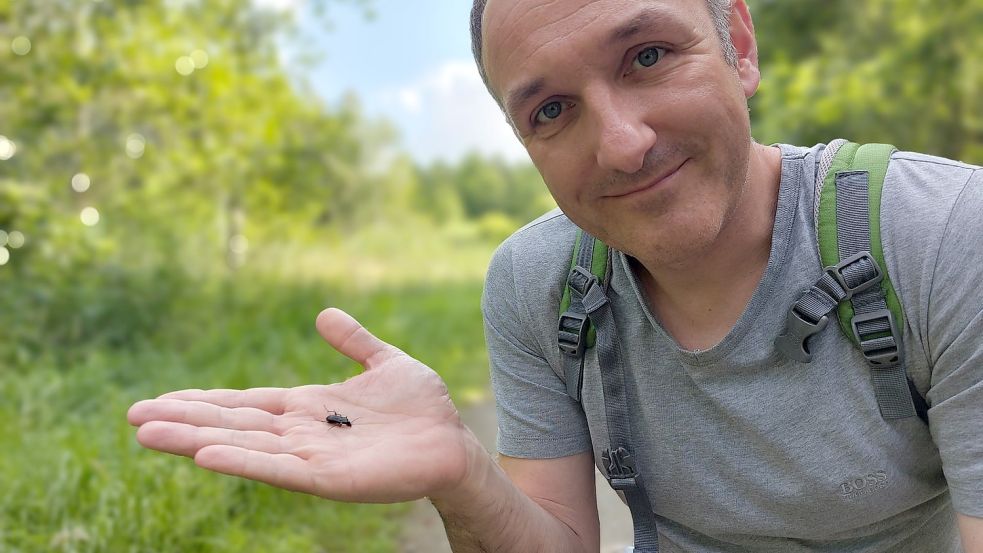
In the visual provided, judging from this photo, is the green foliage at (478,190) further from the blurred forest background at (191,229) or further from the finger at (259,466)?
the finger at (259,466)

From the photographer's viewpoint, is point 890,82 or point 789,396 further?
point 890,82

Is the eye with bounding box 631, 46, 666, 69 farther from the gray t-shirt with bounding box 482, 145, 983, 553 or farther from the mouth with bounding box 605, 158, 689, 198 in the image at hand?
the gray t-shirt with bounding box 482, 145, 983, 553

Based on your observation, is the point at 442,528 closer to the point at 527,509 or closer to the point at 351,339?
the point at 527,509

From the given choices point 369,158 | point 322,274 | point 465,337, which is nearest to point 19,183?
point 465,337

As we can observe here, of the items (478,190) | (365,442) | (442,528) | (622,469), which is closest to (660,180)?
(622,469)

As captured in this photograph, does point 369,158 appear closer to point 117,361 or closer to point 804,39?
point 804,39

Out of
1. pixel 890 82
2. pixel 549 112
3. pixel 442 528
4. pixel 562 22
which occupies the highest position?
pixel 890 82

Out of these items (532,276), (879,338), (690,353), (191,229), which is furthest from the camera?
(191,229)
